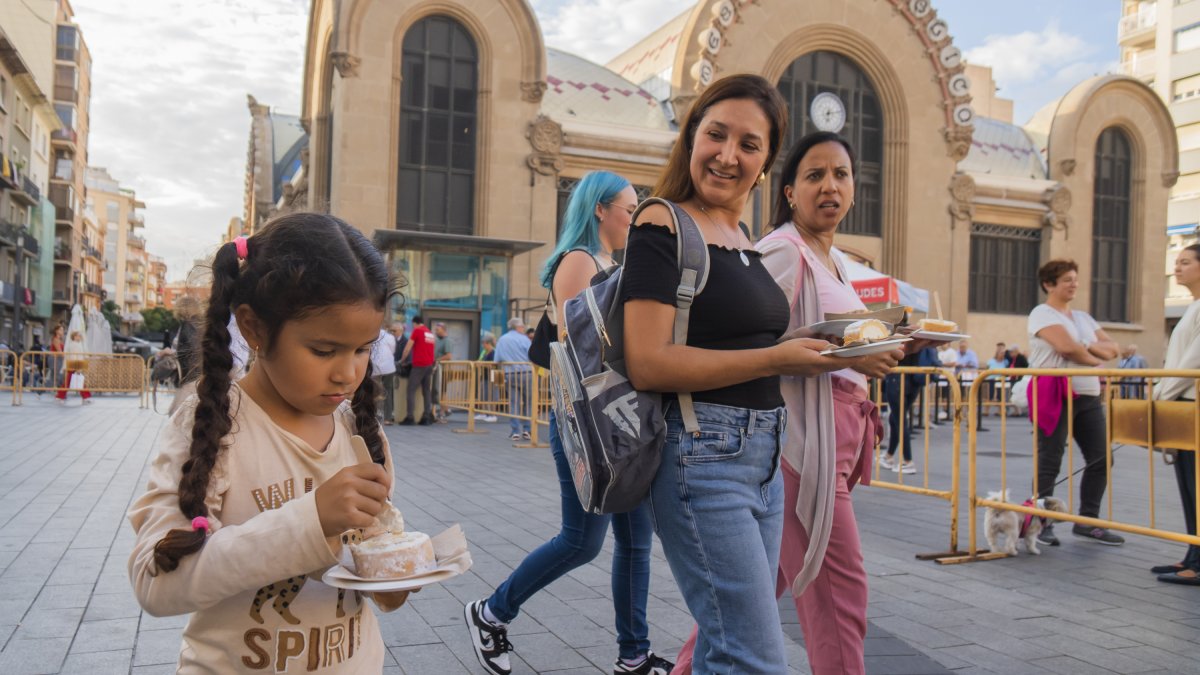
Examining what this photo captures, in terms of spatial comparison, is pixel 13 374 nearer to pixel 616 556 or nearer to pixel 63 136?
pixel 616 556

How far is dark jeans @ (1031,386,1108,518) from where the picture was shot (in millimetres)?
6660

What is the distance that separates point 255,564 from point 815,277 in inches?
81.6

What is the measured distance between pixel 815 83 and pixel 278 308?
93.8 ft

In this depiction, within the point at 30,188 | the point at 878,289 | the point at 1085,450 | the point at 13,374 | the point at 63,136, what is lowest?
the point at 13,374

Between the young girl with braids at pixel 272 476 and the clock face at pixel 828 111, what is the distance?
→ 27.9m

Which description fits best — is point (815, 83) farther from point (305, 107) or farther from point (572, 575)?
point (572, 575)

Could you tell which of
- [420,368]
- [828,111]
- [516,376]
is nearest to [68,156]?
[828,111]

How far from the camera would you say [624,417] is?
2.27 meters

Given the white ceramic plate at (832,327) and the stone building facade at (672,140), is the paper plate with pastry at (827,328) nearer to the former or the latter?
the white ceramic plate at (832,327)

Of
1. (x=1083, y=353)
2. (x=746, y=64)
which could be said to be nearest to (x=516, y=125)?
(x=746, y=64)

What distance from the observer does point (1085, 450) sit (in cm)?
679

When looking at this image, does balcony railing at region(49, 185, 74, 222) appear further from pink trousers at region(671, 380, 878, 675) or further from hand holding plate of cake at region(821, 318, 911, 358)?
hand holding plate of cake at region(821, 318, 911, 358)

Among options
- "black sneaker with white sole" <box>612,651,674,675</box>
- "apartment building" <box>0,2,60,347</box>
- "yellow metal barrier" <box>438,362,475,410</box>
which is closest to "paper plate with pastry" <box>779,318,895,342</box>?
"black sneaker with white sole" <box>612,651,674,675</box>

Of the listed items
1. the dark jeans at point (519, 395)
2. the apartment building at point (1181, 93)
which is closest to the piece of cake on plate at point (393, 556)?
the dark jeans at point (519, 395)
